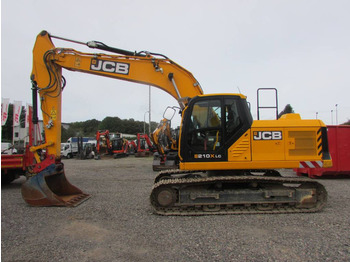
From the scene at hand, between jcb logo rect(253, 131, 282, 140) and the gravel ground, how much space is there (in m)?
1.62

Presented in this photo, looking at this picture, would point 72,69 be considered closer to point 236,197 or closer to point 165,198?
point 165,198

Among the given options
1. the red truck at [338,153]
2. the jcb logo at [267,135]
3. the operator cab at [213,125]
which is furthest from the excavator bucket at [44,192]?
the red truck at [338,153]

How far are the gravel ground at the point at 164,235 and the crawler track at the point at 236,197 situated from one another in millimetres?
244

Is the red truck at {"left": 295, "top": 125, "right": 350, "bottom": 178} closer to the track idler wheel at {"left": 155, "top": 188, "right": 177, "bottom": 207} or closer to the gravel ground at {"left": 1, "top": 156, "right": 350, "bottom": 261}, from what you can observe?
the gravel ground at {"left": 1, "top": 156, "right": 350, "bottom": 261}

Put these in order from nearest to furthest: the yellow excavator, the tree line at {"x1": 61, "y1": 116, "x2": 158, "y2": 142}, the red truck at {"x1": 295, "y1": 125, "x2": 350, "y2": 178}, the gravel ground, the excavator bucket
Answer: the gravel ground
the yellow excavator
the excavator bucket
the red truck at {"x1": 295, "y1": 125, "x2": 350, "y2": 178}
the tree line at {"x1": 61, "y1": 116, "x2": 158, "y2": 142}

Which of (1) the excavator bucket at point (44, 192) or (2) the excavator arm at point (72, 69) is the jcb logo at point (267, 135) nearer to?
(2) the excavator arm at point (72, 69)

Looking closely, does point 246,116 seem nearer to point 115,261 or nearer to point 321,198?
point 321,198

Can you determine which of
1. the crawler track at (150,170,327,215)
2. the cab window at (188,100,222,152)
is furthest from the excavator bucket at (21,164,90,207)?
the cab window at (188,100,222,152)

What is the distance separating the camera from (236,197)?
523cm

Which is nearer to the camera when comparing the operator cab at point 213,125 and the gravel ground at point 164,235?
the gravel ground at point 164,235

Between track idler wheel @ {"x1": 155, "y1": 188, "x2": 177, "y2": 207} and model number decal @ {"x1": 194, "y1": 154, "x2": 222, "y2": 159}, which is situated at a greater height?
model number decal @ {"x1": 194, "y1": 154, "x2": 222, "y2": 159}

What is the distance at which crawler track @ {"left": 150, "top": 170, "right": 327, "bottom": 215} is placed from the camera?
205 inches

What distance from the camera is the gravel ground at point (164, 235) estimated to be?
345 centimetres

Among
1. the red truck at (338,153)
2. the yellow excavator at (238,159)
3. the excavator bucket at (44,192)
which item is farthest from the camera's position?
the red truck at (338,153)
